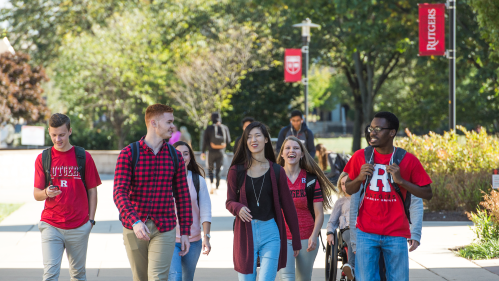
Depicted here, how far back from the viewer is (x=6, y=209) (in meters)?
12.3

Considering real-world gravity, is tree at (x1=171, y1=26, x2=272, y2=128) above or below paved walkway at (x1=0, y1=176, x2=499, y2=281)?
above

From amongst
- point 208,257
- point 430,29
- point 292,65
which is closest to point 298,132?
point 208,257

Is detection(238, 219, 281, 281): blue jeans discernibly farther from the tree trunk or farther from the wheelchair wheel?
the tree trunk

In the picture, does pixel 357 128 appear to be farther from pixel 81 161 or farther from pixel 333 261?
pixel 81 161

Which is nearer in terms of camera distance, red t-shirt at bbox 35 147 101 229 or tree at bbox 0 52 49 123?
red t-shirt at bbox 35 147 101 229

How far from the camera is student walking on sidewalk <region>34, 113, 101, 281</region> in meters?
4.79

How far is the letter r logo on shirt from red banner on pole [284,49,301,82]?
51.5 ft

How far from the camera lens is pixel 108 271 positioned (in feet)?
22.4

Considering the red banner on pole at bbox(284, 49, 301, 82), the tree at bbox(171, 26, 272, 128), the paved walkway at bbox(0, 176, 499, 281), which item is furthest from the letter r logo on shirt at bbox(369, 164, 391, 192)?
the tree at bbox(171, 26, 272, 128)

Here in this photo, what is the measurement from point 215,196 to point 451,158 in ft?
18.3

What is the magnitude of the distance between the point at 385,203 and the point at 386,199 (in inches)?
1.2

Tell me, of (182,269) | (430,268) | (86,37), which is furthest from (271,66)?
(182,269)

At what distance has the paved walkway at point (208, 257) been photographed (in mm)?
6590

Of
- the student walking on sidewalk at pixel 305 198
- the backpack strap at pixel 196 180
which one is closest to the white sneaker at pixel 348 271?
the student walking on sidewalk at pixel 305 198
